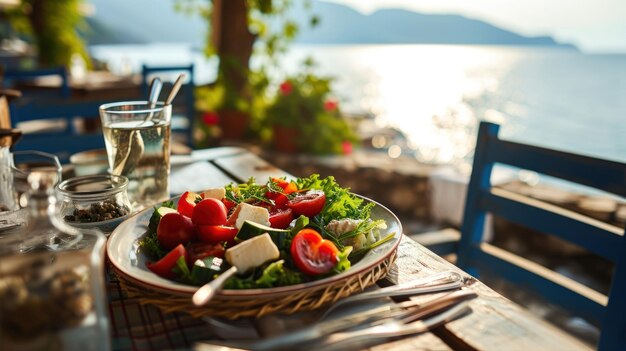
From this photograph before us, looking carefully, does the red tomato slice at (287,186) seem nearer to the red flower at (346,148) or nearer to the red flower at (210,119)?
the red flower at (346,148)

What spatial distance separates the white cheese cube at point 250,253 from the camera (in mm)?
757

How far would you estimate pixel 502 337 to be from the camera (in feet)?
2.35

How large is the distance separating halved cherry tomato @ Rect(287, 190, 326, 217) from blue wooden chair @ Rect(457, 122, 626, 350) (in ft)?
2.51

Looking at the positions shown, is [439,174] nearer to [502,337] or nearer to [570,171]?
[570,171]

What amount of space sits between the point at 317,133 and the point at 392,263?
415cm

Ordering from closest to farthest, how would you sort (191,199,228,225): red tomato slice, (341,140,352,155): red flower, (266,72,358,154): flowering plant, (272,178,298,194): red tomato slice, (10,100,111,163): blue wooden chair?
(191,199,228,225): red tomato slice, (272,178,298,194): red tomato slice, (10,100,111,163): blue wooden chair, (266,72,358,154): flowering plant, (341,140,352,155): red flower

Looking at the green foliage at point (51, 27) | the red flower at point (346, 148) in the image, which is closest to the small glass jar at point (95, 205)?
the red flower at point (346, 148)

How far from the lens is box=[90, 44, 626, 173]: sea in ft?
42.4

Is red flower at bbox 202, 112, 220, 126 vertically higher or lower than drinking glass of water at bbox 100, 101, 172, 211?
lower

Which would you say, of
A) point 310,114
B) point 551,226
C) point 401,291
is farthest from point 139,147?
point 310,114

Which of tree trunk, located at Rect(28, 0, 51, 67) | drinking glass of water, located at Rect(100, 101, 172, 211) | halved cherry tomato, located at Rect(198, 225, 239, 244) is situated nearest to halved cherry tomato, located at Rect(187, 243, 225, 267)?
halved cherry tomato, located at Rect(198, 225, 239, 244)

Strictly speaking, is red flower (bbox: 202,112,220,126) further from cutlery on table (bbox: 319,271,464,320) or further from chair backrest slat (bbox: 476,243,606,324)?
cutlery on table (bbox: 319,271,464,320)

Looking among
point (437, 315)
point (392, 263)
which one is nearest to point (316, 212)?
point (392, 263)

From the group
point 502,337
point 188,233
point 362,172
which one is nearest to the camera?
point 502,337
